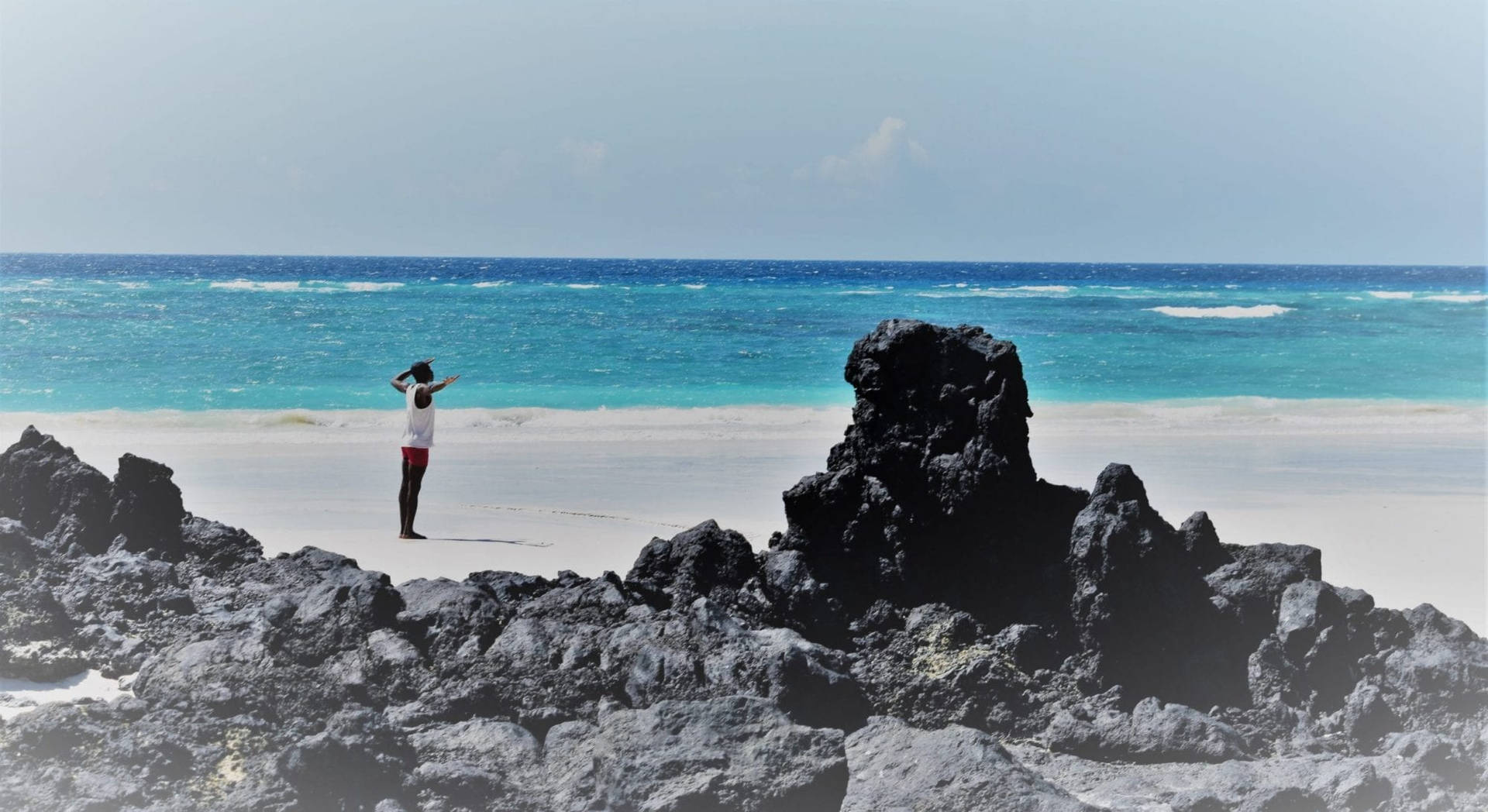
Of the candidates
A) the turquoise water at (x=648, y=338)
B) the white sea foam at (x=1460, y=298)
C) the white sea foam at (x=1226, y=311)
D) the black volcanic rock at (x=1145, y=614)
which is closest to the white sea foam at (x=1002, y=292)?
the turquoise water at (x=648, y=338)

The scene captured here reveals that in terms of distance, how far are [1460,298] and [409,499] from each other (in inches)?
2300

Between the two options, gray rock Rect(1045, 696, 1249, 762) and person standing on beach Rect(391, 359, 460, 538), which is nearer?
gray rock Rect(1045, 696, 1249, 762)

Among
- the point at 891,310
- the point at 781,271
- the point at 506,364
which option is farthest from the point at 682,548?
the point at 781,271

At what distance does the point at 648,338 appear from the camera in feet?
116

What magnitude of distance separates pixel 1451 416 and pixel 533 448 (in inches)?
587

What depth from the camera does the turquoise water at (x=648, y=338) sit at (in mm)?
25844

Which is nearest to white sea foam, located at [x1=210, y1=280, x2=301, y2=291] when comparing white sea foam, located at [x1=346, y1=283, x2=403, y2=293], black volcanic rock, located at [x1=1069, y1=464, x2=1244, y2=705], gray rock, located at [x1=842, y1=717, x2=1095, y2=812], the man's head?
white sea foam, located at [x1=346, y1=283, x2=403, y2=293]

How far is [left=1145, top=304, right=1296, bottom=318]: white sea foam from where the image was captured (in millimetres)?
45281

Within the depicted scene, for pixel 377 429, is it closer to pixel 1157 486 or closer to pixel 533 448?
pixel 533 448

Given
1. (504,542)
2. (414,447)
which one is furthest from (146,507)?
(504,542)

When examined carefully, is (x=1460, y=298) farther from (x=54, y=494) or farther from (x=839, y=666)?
(x=54, y=494)

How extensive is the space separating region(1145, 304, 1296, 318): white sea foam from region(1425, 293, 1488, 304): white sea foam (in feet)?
30.5

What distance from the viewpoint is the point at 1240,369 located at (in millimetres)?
31297

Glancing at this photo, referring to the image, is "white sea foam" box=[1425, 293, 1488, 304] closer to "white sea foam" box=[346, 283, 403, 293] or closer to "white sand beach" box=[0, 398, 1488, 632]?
"white sand beach" box=[0, 398, 1488, 632]
